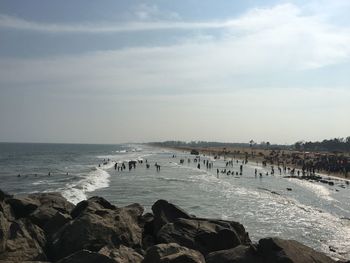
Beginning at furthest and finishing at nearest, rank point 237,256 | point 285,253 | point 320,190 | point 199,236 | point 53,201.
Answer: point 320,190 < point 53,201 < point 199,236 < point 237,256 < point 285,253

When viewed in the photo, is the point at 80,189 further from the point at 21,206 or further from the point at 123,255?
the point at 123,255

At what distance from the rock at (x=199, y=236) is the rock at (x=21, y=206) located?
7.08 m

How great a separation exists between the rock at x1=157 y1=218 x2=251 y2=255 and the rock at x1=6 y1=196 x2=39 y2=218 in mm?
7083

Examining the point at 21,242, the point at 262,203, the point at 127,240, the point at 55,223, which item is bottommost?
the point at 262,203

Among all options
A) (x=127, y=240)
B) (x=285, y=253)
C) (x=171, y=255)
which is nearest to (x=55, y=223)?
(x=127, y=240)

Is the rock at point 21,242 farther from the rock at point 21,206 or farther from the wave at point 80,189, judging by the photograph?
the wave at point 80,189

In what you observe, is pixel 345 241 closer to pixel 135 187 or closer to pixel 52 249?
pixel 52 249

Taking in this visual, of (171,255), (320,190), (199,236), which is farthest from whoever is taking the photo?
(320,190)

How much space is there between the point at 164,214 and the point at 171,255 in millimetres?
7052

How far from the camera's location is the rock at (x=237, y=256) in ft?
41.0

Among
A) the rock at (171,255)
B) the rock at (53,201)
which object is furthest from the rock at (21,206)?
the rock at (171,255)

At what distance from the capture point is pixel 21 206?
19.9m

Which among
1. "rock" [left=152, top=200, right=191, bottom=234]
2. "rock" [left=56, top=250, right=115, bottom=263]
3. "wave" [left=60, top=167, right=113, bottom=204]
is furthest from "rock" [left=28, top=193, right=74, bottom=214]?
"wave" [left=60, top=167, right=113, bottom=204]

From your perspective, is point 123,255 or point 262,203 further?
point 262,203
